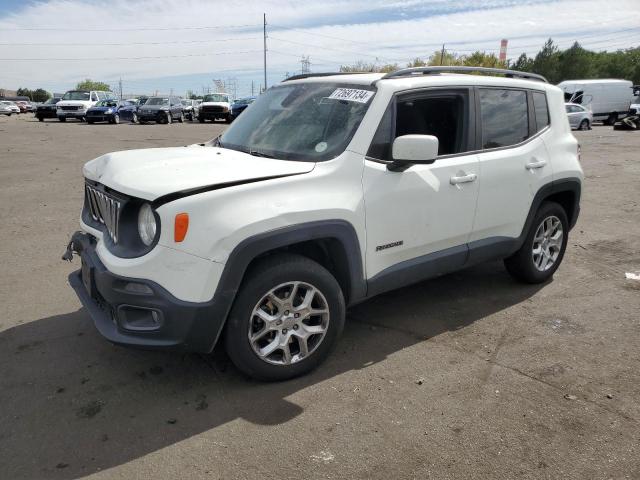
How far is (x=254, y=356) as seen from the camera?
306 centimetres

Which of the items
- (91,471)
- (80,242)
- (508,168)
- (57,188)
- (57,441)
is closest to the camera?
(91,471)

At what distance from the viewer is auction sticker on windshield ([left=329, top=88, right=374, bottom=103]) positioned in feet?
11.5

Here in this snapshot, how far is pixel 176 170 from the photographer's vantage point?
3051mm

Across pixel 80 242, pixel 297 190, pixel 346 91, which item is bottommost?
pixel 80 242

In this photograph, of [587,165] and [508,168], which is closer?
[508,168]

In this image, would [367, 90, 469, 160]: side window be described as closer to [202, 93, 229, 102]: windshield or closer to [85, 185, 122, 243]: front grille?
[85, 185, 122, 243]: front grille

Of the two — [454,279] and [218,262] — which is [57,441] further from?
[454,279]

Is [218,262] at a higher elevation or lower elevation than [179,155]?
lower

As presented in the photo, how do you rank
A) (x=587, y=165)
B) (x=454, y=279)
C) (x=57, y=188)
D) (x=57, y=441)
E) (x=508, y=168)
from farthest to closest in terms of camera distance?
(x=587, y=165), (x=57, y=188), (x=454, y=279), (x=508, y=168), (x=57, y=441)

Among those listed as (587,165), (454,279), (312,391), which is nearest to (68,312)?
(312,391)

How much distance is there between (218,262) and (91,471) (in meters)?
1.16

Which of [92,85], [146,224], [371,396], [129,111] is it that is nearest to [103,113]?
[129,111]

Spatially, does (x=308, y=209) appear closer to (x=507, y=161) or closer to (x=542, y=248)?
(x=507, y=161)

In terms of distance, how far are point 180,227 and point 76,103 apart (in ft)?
107
